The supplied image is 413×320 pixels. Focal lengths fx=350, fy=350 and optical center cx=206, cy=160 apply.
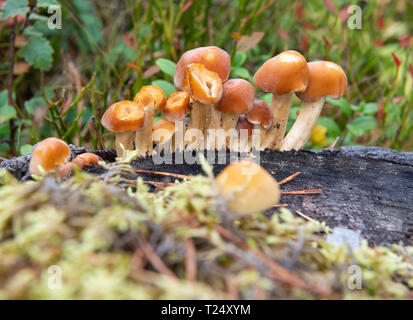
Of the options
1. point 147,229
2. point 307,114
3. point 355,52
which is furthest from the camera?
point 355,52

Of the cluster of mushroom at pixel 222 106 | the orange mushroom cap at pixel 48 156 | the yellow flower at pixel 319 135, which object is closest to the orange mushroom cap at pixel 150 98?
the cluster of mushroom at pixel 222 106

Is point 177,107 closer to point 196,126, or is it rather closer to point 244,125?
point 196,126

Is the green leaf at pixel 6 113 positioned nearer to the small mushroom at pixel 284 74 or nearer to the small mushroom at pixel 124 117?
the small mushroom at pixel 124 117

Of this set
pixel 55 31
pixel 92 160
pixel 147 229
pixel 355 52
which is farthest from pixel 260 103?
pixel 55 31

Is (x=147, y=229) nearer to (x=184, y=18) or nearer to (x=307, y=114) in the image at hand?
(x=307, y=114)

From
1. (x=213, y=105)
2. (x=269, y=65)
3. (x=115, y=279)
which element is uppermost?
(x=269, y=65)

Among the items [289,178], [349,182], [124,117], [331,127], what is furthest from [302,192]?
[331,127]

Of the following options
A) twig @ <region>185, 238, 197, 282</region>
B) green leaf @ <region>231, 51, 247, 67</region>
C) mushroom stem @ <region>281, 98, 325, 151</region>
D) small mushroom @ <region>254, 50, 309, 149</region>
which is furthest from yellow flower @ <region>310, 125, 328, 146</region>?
twig @ <region>185, 238, 197, 282</region>
